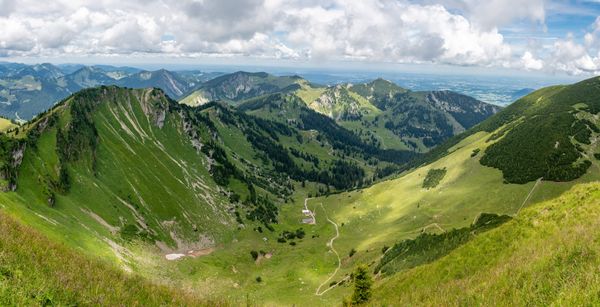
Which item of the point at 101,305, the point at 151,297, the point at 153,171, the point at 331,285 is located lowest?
the point at 331,285

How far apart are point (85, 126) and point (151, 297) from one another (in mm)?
190761

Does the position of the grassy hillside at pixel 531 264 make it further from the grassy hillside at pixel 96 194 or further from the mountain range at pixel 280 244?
the grassy hillside at pixel 96 194

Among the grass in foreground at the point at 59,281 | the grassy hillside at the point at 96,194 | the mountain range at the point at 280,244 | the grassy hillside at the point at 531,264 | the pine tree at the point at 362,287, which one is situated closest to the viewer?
the grass in foreground at the point at 59,281

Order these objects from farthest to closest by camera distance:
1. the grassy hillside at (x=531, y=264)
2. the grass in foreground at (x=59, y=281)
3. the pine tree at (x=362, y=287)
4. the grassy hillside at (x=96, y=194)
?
1. the grassy hillside at (x=96, y=194)
2. the pine tree at (x=362, y=287)
3. the grassy hillside at (x=531, y=264)
4. the grass in foreground at (x=59, y=281)

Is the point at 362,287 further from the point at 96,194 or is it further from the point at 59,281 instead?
the point at 96,194

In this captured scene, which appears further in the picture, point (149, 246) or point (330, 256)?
point (330, 256)

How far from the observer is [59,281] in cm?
1930

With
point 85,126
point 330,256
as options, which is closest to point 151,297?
point 330,256

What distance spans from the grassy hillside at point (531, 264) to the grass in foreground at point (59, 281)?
19.3 meters

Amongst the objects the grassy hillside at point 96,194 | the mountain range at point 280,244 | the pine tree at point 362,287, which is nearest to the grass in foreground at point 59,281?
the mountain range at point 280,244

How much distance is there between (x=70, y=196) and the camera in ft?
439

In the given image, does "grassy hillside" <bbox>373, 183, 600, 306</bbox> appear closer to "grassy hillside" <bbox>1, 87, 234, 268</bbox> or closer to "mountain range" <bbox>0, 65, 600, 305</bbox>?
"mountain range" <bbox>0, 65, 600, 305</bbox>

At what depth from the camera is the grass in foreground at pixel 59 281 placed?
17703mm

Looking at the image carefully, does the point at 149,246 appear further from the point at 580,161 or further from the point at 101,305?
the point at 580,161
